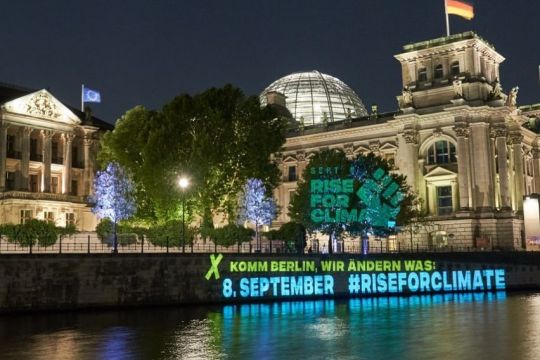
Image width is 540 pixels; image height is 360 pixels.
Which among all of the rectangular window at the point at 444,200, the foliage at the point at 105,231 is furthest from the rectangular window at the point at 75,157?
the rectangular window at the point at 444,200

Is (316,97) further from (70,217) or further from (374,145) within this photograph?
(70,217)

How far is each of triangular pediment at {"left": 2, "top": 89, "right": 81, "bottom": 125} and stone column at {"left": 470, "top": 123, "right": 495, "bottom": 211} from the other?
53814 mm

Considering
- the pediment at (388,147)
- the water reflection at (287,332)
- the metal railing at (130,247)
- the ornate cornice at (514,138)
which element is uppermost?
the ornate cornice at (514,138)

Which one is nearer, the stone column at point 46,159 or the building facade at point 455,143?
the building facade at point 455,143

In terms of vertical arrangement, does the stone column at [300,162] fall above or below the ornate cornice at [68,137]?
below

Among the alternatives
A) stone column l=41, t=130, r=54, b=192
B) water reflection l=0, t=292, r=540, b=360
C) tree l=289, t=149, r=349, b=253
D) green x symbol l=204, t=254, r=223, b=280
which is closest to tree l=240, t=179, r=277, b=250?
tree l=289, t=149, r=349, b=253

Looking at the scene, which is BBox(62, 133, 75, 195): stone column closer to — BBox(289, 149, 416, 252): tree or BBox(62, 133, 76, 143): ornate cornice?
BBox(62, 133, 76, 143): ornate cornice

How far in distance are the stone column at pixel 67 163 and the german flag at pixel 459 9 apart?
175 feet

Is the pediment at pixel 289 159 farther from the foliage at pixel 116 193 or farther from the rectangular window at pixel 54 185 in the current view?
the foliage at pixel 116 193

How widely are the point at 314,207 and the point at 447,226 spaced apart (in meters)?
27.1

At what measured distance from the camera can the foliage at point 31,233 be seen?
153ft

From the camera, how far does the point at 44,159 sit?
286ft

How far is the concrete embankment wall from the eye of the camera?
42438 mm

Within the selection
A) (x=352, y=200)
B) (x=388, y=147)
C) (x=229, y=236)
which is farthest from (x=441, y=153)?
(x=229, y=236)
